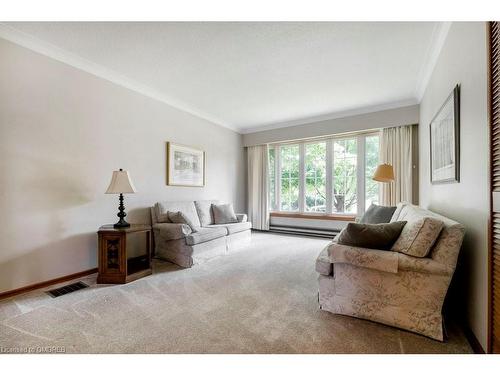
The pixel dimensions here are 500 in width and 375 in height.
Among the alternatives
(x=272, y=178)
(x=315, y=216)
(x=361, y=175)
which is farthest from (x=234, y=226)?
(x=361, y=175)

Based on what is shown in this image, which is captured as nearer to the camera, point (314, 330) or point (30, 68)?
point (314, 330)

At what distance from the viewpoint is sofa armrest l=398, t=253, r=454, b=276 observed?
1457 mm

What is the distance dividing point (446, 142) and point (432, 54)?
43.6 inches

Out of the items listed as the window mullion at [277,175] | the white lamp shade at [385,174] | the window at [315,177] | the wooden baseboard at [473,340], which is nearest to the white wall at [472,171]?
the wooden baseboard at [473,340]

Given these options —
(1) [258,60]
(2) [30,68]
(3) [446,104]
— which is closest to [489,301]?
(3) [446,104]

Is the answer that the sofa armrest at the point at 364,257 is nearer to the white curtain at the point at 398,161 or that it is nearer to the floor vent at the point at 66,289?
the floor vent at the point at 66,289

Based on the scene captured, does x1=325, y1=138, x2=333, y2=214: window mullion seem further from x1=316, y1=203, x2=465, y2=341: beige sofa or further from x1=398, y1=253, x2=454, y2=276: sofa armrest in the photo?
x1=398, y1=253, x2=454, y2=276: sofa armrest

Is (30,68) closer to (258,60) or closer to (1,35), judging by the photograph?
(1,35)

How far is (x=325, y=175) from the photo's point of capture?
4.93 meters

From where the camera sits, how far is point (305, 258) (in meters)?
3.36

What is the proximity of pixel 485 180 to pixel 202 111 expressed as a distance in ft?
13.4

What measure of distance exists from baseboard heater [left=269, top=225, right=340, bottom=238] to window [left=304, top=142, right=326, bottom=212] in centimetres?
46

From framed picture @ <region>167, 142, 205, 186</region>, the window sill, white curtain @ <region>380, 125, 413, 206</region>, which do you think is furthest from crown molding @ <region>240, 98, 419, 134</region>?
the window sill
